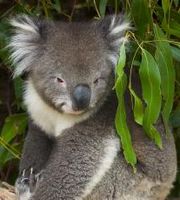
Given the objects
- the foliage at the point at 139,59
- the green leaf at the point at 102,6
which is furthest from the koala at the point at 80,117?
the green leaf at the point at 102,6

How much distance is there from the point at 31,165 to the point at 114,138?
2.05 ft

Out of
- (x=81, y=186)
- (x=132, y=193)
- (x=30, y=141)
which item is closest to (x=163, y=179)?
(x=132, y=193)

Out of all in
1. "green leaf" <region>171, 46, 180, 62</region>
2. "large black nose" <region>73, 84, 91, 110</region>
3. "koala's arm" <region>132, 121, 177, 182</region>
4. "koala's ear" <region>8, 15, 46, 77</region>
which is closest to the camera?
"large black nose" <region>73, 84, 91, 110</region>

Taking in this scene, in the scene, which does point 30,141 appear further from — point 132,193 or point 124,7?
point 124,7

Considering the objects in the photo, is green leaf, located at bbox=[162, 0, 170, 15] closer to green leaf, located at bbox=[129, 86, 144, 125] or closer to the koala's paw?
green leaf, located at bbox=[129, 86, 144, 125]

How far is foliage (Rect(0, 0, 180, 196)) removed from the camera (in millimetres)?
4117

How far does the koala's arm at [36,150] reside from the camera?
4555 mm

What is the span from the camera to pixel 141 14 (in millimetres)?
4562

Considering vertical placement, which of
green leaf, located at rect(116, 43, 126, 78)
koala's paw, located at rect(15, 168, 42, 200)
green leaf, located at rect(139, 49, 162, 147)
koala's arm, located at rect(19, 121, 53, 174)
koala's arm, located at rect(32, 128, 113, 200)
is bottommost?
koala's paw, located at rect(15, 168, 42, 200)

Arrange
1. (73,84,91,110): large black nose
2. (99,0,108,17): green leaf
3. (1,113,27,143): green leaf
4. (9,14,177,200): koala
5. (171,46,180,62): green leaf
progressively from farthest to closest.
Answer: (1,113,27,143): green leaf < (99,0,108,17): green leaf < (171,46,180,62): green leaf < (9,14,177,200): koala < (73,84,91,110): large black nose

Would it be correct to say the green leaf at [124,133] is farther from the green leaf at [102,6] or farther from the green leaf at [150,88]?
the green leaf at [102,6]

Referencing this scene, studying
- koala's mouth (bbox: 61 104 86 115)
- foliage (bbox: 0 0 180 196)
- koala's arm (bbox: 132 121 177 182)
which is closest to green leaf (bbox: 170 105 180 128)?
Result: foliage (bbox: 0 0 180 196)

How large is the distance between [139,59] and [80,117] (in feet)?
2.28

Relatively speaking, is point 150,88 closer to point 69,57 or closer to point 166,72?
point 166,72
